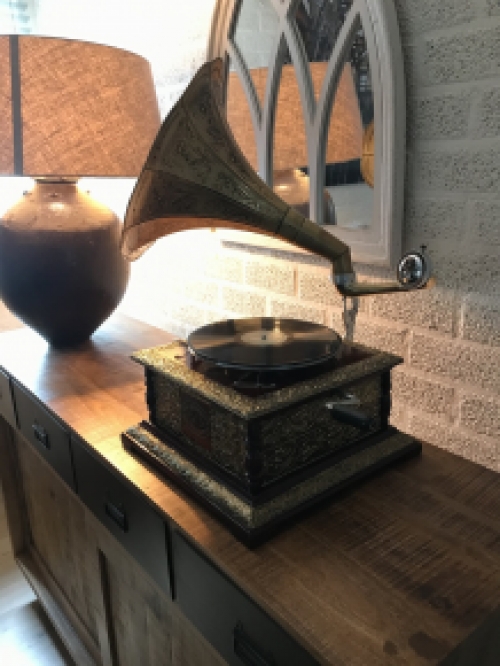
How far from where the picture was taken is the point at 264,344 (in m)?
0.82

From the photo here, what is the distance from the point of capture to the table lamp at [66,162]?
1106 millimetres

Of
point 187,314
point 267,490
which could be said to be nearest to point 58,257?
point 187,314

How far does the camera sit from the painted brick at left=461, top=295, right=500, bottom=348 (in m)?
0.87

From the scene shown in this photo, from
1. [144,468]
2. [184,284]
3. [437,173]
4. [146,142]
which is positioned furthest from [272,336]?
[184,284]

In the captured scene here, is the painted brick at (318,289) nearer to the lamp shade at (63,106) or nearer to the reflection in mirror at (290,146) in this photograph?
the reflection in mirror at (290,146)

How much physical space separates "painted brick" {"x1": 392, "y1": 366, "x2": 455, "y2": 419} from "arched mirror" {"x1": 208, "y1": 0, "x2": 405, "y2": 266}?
23 centimetres

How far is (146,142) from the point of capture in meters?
1.26

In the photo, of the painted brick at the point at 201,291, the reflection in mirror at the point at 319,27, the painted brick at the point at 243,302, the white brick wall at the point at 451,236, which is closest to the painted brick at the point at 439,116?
the white brick wall at the point at 451,236

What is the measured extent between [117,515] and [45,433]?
0.35 metres

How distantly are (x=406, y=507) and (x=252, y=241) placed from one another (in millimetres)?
756

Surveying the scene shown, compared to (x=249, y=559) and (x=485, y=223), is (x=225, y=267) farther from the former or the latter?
(x=249, y=559)

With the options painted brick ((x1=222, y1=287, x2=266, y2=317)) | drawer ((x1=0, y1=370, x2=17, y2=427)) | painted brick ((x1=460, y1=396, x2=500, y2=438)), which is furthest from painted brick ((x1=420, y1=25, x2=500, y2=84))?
drawer ((x1=0, y1=370, x2=17, y2=427))

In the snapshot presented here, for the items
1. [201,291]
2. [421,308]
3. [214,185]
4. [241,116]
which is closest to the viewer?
[214,185]

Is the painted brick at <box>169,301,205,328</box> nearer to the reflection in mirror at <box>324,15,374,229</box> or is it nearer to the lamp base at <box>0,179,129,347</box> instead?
the lamp base at <box>0,179,129,347</box>
